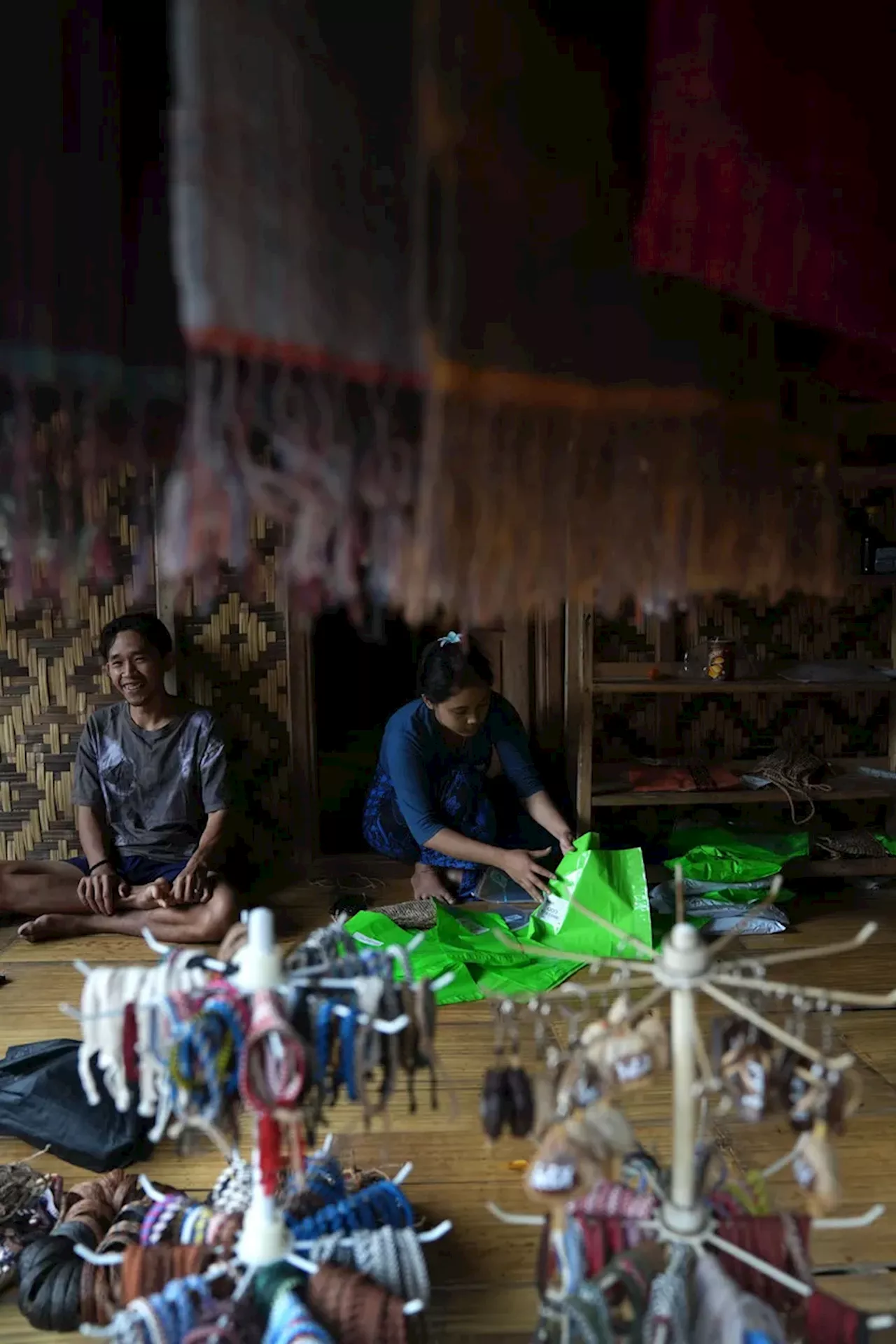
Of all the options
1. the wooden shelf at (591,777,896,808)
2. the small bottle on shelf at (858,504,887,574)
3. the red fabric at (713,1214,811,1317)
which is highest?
the small bottle on shelf at (858,504,887,574)

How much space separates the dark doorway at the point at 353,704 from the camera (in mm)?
3727

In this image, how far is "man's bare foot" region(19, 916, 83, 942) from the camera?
250cm

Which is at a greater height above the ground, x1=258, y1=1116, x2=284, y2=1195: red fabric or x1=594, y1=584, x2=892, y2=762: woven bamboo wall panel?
Answer: x1=594, y1=584, x2=892, y2=762: woven bamboo wall panel

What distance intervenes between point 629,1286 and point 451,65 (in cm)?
111

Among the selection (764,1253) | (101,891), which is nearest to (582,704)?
(101,891)

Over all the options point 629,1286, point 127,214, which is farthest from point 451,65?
point 629,1286

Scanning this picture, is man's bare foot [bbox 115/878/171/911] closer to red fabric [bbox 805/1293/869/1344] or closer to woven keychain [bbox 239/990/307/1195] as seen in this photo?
woven keychain [bbox 239/990/307/1195]

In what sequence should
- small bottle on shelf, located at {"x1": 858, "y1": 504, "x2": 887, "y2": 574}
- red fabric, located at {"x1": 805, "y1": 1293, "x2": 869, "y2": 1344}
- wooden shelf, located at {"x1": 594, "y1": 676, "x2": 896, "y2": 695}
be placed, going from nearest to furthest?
red fabric, located at {"x1": 805, "y1": 1293, "x2": 869, "y2": 1344} < wooden shelf, located at {"x1": 594, "y1": 676, "x2": 896, "y2": 695} < small bottle on shelf, located at {"x1": 858, "y1": 504, "x2": 887, "y2": 574}

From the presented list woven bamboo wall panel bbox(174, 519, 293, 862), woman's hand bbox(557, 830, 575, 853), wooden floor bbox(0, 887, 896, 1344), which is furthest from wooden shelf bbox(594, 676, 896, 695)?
woven bamboo wall panel bbox(174, 519, 293, 862)

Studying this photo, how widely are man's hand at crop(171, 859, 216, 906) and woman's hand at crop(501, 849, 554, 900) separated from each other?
0.83 m

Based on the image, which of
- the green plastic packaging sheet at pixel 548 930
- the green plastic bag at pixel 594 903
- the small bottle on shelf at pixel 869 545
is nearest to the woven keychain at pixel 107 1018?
the green plastic packaging sheet at pixel 548 930

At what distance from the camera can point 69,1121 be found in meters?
1.53

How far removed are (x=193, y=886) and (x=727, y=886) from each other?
4.91 ft

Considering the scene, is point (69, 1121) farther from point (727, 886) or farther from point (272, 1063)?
point (727, 886)
